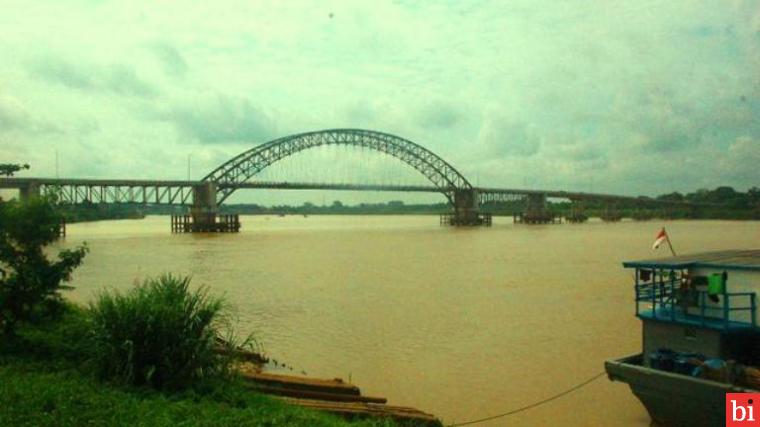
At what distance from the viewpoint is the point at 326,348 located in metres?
13.5

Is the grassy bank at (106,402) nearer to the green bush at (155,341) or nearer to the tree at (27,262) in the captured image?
the green bush at (155,341)

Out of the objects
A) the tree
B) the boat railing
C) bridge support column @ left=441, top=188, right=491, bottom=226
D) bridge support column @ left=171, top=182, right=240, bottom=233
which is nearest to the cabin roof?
the boat railing

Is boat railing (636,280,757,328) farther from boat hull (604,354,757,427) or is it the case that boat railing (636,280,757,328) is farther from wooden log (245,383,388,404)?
wooden log (245,383,388,404)

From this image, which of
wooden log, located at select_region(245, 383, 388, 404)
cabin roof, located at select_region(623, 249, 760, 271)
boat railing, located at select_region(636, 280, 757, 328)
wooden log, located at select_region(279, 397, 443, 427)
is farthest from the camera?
cabin roof, located at select_region(623, 249, 760, 271)

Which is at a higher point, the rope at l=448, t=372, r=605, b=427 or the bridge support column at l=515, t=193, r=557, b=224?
the bridge support column at l=515, t=193, r=557, b=224

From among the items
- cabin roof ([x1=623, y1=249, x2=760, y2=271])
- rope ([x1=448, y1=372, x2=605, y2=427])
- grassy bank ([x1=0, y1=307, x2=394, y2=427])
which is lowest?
rope ([x1=448, y1=372, x2=605, y2=427])

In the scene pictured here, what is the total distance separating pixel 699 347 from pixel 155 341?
7374mm

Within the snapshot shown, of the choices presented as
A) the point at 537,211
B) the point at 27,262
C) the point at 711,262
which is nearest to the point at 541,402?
the point at 711,262

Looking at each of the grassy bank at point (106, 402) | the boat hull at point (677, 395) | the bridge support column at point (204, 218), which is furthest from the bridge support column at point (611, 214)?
the grassy bank at point (106, 402)

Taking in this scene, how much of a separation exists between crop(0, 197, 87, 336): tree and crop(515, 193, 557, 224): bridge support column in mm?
127014

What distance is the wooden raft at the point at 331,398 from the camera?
757cm

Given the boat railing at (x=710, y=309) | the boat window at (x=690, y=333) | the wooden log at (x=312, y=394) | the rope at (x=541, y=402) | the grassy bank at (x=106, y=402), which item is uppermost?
the boat railing at (x=710, y=309)

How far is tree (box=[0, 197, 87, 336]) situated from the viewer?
883 cm

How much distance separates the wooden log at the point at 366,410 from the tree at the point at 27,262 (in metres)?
4.07
